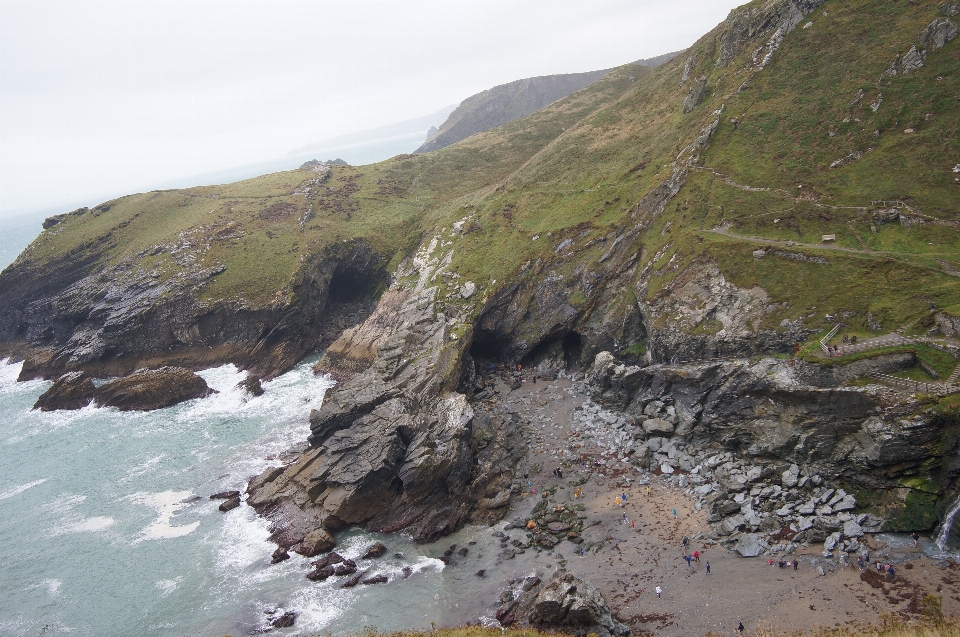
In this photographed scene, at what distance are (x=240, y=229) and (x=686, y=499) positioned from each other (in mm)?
90116

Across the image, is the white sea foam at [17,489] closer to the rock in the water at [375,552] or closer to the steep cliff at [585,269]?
the steep cliff at [585,269]

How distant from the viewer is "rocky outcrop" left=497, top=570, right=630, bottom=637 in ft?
94.8

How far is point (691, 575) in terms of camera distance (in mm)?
32250

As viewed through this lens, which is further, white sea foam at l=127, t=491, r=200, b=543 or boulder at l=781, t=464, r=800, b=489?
white sea foam at l=127, t=491, r=200, b=543

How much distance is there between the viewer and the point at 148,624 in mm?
34562

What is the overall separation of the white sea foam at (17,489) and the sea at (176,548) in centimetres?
17

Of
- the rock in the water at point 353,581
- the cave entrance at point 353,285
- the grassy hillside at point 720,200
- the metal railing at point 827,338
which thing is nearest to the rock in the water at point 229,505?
the rock in the water at point 353,581

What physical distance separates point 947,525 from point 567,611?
23531 millimetres

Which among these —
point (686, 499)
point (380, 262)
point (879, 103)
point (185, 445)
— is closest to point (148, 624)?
point (185, 445)

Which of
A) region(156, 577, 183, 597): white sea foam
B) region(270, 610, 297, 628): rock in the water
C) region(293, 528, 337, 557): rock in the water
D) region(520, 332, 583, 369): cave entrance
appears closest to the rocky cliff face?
region(520, 332, 583, 369): cave entrance

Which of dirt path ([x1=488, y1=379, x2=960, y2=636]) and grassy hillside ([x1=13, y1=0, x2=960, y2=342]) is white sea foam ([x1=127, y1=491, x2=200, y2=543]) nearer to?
dirt path ([x1=488, y1=379, x2=960, y2=636])

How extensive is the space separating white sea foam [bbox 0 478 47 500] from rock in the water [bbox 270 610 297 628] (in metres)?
38.7

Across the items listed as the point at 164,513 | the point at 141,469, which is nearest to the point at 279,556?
the point at 164,513

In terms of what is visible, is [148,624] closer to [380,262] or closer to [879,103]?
[380,262]
